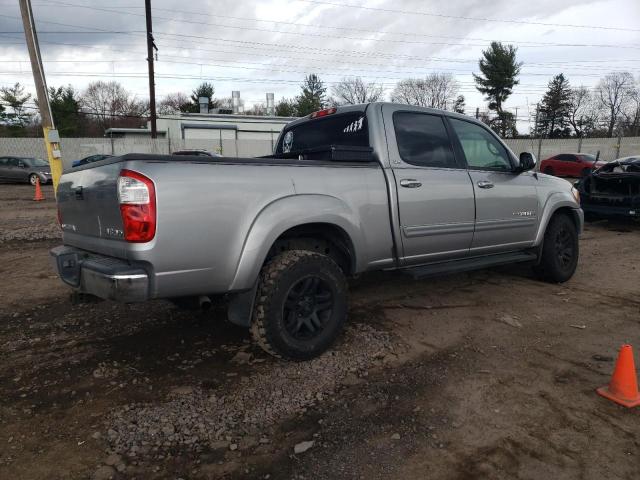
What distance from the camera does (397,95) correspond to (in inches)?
2709

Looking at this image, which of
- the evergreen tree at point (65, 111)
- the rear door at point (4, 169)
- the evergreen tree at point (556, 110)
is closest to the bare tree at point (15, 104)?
the evergreen tree at point (65, 111)

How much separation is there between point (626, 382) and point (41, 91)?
14.1m

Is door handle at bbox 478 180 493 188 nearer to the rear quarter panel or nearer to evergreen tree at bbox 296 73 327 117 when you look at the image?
the rear quarter panel

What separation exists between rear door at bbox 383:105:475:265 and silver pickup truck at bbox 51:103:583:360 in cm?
1

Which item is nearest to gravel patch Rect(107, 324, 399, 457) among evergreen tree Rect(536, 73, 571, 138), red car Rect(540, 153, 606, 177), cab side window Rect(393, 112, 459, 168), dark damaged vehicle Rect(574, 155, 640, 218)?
cab side window Rect(393, 112, 459, 168)

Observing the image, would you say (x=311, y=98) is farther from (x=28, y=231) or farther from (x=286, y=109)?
(x=28, y=231)

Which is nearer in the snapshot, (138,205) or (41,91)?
(138,205)

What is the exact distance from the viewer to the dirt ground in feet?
7.79

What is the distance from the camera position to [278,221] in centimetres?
318

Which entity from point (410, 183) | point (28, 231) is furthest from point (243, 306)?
point (28, 231)

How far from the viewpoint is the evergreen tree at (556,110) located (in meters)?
65.4

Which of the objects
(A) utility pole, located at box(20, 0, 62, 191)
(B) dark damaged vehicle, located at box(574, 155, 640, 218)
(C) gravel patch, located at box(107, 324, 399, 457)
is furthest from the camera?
(A) utility pole, located at box(20, 0, 62, 191)

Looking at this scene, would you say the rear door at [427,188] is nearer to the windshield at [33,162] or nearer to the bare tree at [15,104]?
the windshield at [33,162]

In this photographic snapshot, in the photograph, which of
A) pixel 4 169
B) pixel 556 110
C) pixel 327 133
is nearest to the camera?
pixel 327 133
